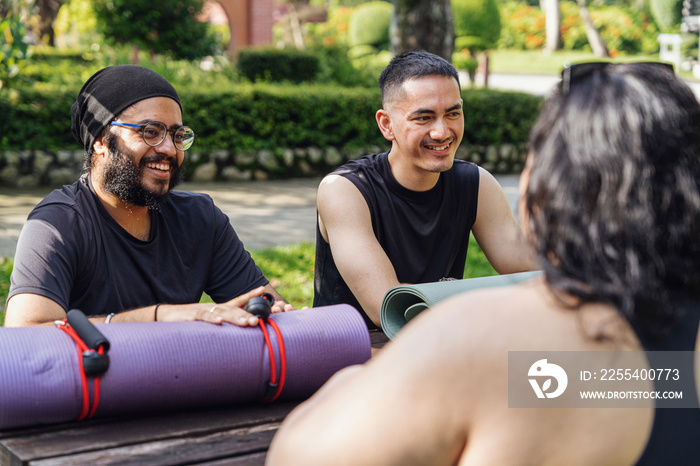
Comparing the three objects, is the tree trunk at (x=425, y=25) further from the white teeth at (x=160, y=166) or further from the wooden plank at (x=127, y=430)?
the wooden plank at (x=127, y=430)

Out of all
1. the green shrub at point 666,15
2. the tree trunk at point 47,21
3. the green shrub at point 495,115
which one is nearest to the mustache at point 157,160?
the green shrub at point 495,115

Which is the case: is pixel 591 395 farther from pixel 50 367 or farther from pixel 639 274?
pixel 50 367

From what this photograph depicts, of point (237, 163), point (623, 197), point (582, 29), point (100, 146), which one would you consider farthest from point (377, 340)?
point (582, 29)

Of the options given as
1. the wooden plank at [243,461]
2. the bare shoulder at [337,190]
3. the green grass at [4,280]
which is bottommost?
the green grass at [4,280]

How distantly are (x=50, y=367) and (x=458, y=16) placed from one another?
22.9 m

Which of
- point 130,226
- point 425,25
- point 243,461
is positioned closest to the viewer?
point 243,461

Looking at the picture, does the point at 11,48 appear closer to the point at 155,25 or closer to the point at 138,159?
the point at 138,159

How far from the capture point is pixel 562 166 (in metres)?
1.11

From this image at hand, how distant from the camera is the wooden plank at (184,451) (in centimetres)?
154

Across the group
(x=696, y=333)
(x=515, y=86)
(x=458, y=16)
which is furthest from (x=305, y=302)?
(x=515, y=86)

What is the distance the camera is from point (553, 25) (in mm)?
34094

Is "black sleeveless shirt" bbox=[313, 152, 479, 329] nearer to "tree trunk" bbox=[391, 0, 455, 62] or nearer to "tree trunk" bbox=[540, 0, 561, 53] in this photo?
"tree trunk" bbox=[391, 0, 455, 62]

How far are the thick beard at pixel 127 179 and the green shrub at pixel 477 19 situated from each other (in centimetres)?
2124

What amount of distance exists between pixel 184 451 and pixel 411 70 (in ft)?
6.81
